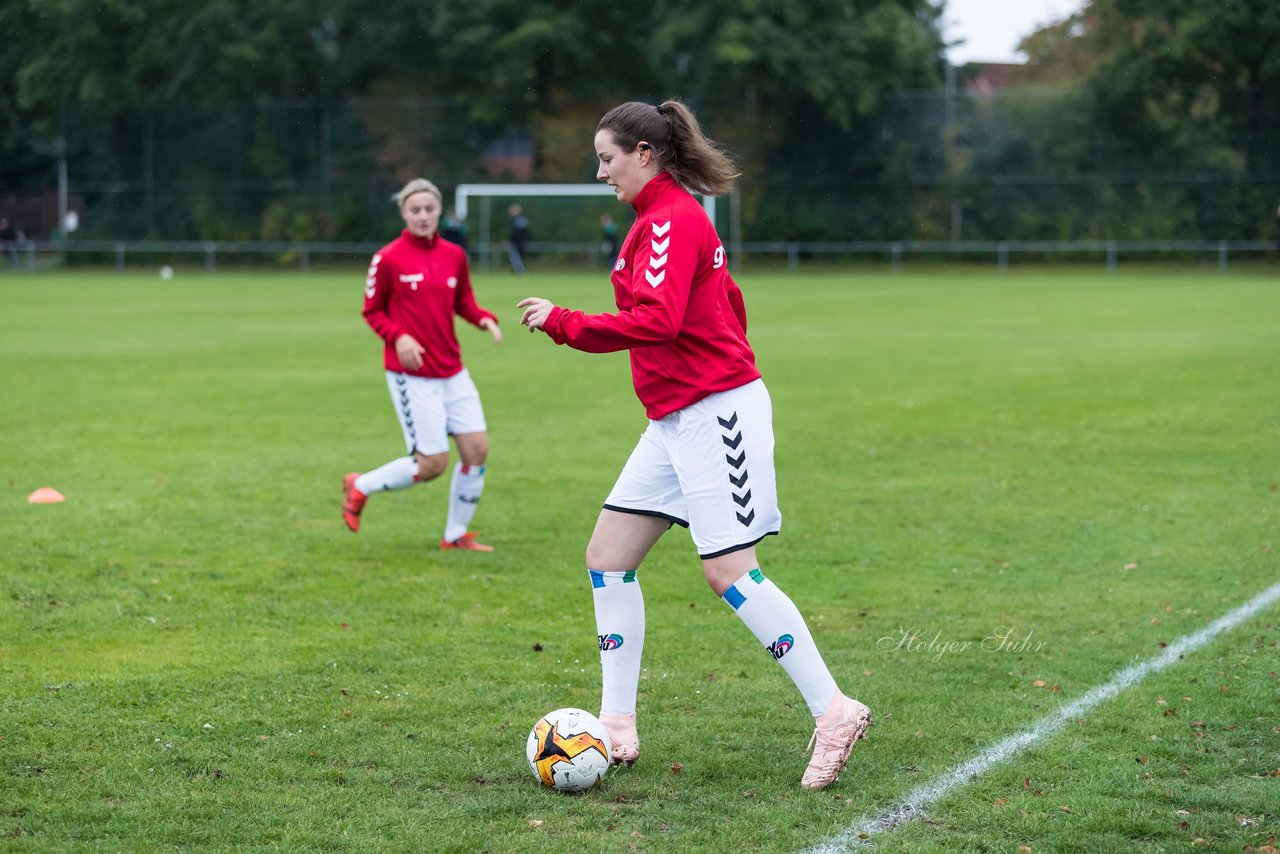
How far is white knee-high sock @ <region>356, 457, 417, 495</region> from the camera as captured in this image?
842cm

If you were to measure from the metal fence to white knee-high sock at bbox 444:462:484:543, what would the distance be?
34478 mm

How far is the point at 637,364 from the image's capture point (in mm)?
4734

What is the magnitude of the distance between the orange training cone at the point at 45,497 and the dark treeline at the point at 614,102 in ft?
113

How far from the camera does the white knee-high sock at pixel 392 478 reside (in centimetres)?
842

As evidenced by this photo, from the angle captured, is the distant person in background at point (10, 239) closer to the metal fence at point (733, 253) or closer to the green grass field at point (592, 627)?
the metal fence at point (733, 253)

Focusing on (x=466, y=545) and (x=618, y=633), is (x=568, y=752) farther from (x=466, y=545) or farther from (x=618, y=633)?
(x=466, y=545)

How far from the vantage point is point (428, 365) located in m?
8.23

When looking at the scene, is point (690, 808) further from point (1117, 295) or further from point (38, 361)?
point (1117, 295)

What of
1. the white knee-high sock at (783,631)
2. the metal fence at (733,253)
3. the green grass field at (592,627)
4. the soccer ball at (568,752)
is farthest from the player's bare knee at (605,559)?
the metal fence at (733,253)

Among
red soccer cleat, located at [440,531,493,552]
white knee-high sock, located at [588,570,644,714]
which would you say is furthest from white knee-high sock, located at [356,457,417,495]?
white knee-high sock, located at [588,570,644,714]

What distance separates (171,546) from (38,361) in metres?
11.6

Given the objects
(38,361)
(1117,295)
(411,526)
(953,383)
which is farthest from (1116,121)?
(411,526)

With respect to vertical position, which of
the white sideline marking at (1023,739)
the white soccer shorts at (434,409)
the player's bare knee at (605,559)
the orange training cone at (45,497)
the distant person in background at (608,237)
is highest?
the distant person in background at (608,237)

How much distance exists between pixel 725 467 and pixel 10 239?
155ft
